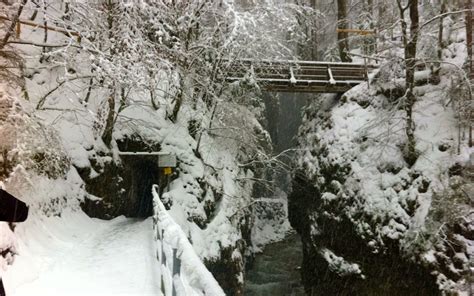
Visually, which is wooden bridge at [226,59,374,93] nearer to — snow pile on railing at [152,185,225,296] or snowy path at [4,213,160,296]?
snowy path at [4,213,160,296]

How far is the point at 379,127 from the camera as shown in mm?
18031

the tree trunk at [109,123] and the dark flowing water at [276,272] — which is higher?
the tree trunk at [109,123]

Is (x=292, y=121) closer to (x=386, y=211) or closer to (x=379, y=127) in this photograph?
(x=379, y=127)

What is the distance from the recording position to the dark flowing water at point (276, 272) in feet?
65.1

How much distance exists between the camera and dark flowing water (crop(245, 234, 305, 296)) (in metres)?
19.8

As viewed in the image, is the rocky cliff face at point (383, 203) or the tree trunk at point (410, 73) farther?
the tree trunk at point (410, 73)

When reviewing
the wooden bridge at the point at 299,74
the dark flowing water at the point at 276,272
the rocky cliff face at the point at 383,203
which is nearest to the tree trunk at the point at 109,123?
the wooden bridge at the point at 299,74

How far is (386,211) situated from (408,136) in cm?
320

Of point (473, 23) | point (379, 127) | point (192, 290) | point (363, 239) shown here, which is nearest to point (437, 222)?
point (363, 239)

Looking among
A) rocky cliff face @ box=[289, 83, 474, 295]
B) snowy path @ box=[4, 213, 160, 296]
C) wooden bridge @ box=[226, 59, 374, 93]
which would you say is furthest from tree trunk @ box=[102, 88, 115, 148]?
rocky cliff face @ box=[289, 83, 474, 295]

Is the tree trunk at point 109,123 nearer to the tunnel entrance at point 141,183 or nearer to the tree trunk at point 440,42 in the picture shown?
the tunnel entrance at point 141,183

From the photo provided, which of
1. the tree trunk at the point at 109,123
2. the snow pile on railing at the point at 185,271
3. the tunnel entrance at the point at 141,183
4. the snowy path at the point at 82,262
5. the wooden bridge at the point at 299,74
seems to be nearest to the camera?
the snow pile on railing at the point at 185,271

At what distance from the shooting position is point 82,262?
31.9 ft

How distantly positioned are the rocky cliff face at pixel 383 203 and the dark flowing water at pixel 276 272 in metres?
1.29
